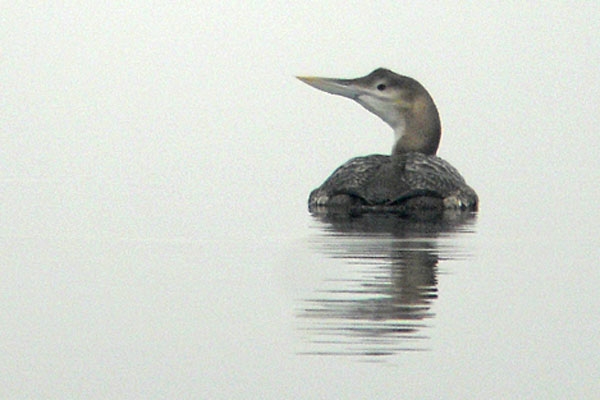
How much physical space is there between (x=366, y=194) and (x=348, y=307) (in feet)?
12.4

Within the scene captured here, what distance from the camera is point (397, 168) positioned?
941 centimetres

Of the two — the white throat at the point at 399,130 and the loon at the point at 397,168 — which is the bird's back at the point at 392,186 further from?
the white throat at the point at 399,130

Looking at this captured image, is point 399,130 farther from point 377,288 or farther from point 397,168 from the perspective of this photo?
point 377,288

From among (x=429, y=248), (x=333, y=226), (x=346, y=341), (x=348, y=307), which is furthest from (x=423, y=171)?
(x=346, y=341)

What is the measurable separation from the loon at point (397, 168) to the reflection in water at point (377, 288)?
1.13ft

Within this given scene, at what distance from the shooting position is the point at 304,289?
5.88m

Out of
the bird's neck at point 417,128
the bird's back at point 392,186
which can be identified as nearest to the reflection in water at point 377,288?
the bird's back at point 392,186

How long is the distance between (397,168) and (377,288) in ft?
11.9

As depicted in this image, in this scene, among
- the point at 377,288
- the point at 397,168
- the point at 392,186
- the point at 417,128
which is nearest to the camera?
the point at 377,288

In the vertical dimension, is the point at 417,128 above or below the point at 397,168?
above

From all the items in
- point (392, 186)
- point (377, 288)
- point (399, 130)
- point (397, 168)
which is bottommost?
point (377, 288)

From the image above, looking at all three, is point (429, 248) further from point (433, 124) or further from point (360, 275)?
point (433, 124)

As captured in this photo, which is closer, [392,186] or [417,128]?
[392,186]

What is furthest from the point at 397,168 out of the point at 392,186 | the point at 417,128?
the point at 417,128
